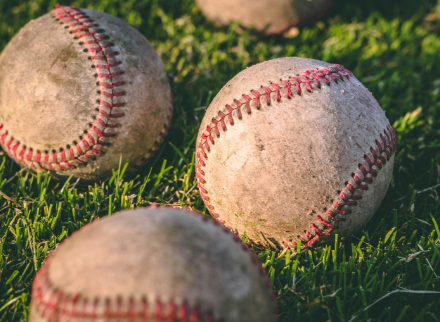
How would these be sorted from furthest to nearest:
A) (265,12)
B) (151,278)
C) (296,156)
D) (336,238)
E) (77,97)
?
1. (265,12)
2. (77,97)
3. (336,238)
4. (296,156)
5. (151,278)

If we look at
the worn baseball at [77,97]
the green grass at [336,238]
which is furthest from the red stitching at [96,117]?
the green grass at [336,238]

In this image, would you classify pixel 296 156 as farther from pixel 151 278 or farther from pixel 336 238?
pixel 151 278

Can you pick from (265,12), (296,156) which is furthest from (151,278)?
(265,12)

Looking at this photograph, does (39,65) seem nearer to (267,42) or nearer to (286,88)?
(286,88)

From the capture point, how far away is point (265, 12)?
14.6 ft

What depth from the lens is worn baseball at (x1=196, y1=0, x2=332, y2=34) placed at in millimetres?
4418

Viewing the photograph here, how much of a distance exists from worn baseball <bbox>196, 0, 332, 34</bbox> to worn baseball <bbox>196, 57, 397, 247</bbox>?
2.08 meters

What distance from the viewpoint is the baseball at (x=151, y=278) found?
1.61 meters

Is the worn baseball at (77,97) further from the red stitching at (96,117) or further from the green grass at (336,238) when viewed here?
the green grass at (336,238)

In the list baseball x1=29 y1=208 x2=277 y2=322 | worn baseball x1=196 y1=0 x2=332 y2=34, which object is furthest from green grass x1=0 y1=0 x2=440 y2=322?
baseball x1=29 y1=208 x2=277 y2=322

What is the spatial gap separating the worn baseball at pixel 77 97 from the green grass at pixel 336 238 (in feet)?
0.83

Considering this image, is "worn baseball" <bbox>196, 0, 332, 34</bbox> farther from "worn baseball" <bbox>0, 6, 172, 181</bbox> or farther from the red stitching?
the red stitching

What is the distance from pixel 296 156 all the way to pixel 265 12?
8.83ft

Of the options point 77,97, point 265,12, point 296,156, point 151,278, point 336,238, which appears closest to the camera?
point 151,278
